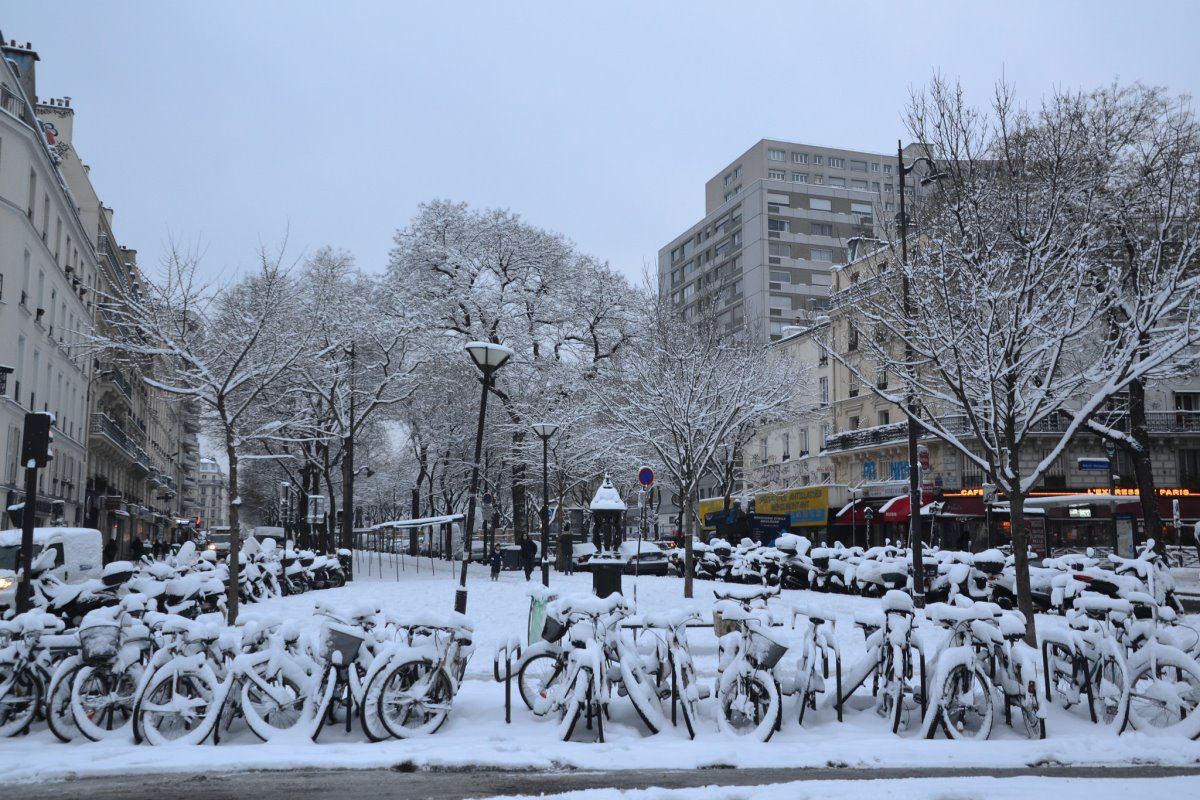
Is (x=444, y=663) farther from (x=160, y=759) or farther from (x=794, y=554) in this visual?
(x=794, y=554)

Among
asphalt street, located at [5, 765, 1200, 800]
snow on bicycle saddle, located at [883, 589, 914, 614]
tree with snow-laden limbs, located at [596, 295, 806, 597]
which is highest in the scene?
tree with snow-laden limbs, located at [596, 295, 806, 597]

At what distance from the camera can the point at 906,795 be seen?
6.05m

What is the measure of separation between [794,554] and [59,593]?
17674 mm

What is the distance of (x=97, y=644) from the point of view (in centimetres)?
786

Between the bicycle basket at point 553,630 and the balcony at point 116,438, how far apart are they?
41.4 metres

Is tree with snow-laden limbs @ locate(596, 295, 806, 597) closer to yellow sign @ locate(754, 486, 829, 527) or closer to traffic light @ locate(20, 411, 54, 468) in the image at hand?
yellow sign @ locate(754, 486, 829, 527)

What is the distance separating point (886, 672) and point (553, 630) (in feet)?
9.35

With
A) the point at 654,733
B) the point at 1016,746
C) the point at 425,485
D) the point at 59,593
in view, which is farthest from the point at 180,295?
the point at 425,485

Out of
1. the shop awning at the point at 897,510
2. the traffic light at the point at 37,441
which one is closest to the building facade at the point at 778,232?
the shop awning at the point at 897,510

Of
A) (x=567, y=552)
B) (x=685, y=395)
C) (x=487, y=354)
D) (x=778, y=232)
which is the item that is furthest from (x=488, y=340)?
(x=778, y=232)

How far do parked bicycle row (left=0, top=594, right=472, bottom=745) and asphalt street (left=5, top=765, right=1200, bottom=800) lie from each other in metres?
0.83

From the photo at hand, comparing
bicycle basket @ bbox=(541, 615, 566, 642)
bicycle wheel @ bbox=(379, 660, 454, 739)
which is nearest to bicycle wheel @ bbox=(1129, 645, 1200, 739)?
bicycle basket @ bbox=(541, 615, 566, 642)

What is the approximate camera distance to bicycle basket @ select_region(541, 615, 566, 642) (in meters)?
8.71

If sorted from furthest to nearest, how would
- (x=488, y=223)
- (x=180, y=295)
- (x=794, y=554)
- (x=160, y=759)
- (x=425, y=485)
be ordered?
(x=425, y=485)
(x=488, y=223)
(x=794, y=554)
(x=180, y=295)
(x=160, y=759)
